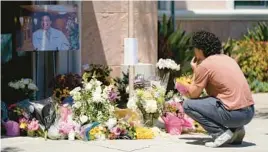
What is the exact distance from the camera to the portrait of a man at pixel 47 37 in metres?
9.62

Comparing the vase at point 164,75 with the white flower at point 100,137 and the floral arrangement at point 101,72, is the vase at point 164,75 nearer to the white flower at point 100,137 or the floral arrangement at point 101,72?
the floral arrangement at point 101,72

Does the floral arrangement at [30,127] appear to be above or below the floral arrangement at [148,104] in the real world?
below

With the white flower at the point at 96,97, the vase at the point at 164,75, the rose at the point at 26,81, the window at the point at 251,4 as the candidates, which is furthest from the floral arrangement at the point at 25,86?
the window at the point at 251,4

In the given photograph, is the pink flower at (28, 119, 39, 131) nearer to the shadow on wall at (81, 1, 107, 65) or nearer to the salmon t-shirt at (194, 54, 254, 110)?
the salmon t-shirt at (194, 54, 254, 110)

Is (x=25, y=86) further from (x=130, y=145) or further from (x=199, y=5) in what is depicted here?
(x=199, y=5)

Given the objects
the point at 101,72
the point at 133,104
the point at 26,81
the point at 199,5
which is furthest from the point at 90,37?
the point at 199,5

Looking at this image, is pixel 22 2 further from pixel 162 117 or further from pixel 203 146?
pixel 203 146

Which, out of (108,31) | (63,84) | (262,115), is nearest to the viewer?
(63,84)

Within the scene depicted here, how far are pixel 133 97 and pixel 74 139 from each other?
1.17 metres

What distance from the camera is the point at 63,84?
32.4 ft

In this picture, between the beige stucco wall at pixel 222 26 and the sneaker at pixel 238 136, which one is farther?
the beige stucco wall at pixel 222 26

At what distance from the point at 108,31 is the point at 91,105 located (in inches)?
120

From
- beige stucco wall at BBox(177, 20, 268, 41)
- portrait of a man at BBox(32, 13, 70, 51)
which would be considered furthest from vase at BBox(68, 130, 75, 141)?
beige stucco wall at BBox(177, 20, 268, 41)

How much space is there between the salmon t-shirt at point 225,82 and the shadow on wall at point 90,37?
371 centimetres
